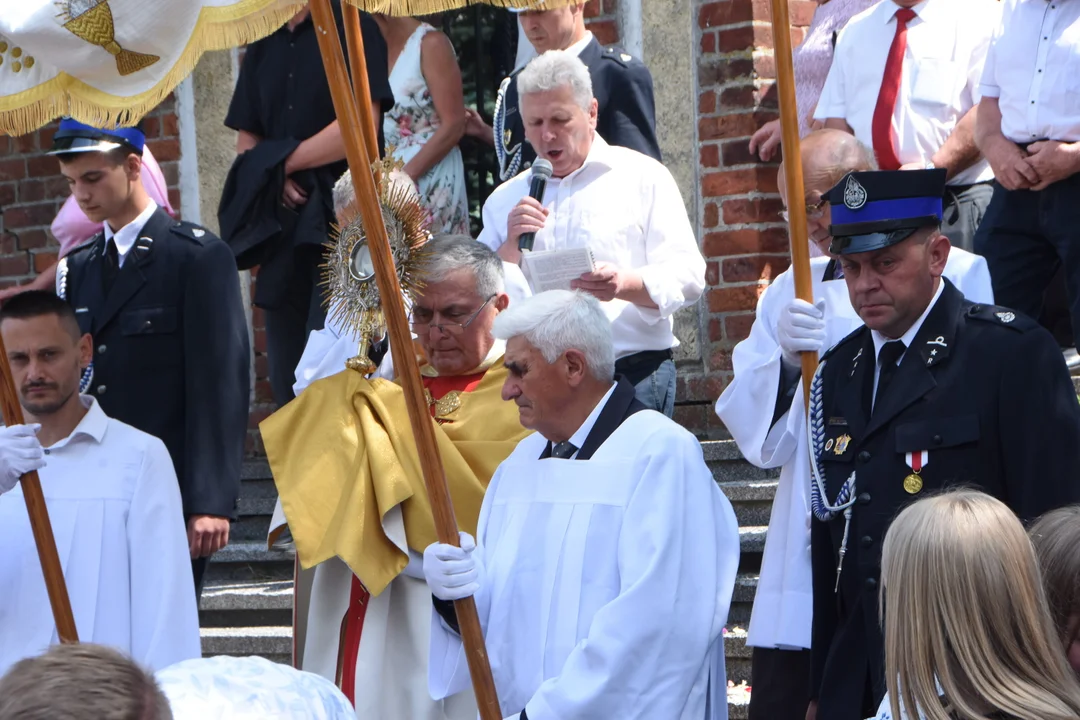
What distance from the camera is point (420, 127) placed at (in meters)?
6.47

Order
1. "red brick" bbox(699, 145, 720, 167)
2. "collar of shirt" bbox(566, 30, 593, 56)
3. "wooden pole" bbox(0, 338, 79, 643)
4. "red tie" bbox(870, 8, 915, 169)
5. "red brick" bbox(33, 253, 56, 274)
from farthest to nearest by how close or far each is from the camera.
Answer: "red brick" bbox(33, 253, 56, 274)
"red brick" bbox(699, 145, 720, 167)
"collar of shirt" bbox(566, 30, 593, 56)
"red tie" bbox(870, 8, 915, 169)
"wooden pole" bbox(0, 338, 79, 643)

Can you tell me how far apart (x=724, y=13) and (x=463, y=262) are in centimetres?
260

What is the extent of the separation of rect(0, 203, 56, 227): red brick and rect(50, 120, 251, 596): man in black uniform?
2.84 metres

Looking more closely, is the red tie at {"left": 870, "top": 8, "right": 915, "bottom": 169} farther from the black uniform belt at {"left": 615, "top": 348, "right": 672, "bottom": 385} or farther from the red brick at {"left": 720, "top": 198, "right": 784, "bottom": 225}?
the red brick at {"left": 720, "top": 198, "right": 784, "bottom": 225}

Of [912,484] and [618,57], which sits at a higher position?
[618,57]

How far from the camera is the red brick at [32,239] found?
8.24m

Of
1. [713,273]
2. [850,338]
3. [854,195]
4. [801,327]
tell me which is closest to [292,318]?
[713,273]

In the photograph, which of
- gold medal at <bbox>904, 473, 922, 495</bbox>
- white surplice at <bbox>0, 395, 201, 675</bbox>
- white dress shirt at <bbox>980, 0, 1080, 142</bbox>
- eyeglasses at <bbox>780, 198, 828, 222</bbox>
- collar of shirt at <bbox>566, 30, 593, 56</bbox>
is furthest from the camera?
collar of shirt at <bbox>566, 30, 593, 56</bbox>

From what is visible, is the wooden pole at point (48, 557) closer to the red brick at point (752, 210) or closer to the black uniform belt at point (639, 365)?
the black uniform belt at point (639, 365)

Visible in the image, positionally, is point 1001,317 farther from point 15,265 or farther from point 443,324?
point 15,265

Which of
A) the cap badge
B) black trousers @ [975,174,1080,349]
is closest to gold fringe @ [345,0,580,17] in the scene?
the cap badge

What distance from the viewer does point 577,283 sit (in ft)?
16.3

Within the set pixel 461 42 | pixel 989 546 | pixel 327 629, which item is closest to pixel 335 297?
pixel 327 629

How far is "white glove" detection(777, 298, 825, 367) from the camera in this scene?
4.17 metres
